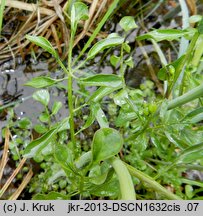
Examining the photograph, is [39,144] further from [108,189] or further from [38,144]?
[108,189]

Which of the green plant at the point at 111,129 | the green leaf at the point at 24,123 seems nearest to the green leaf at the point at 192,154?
the green plant at the point at 111,129

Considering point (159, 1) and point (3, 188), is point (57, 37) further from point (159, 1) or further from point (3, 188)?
point (3, 188)

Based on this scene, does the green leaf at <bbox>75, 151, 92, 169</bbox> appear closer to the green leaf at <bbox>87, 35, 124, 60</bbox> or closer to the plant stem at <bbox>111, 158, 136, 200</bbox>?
the plant stem at <bbox>111, 158, 136, 200</bbox>

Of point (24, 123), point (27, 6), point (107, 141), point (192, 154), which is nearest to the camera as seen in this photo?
point (107, 141)

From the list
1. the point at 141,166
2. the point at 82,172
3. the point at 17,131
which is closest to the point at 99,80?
the point at 82,172

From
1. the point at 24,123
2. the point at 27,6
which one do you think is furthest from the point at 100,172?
the point at 27,6

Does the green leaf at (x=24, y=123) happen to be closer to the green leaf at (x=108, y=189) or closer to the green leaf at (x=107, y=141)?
the green leaf at (x=108, y=189)

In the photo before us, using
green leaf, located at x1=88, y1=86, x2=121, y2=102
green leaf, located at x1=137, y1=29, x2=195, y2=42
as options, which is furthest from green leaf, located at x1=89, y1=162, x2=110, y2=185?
green leaf, located at x1=137, y1=29, x2=195, y2=42

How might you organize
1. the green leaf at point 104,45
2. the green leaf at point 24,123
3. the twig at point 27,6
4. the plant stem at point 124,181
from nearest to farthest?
the plant stem at point 124,181 → the green leaf at point 104,45 → the green leaf at point 24,123 → the twig at point 27,6
